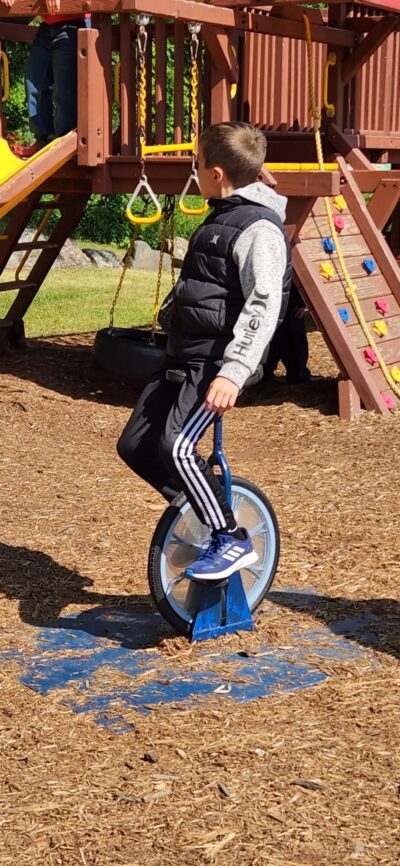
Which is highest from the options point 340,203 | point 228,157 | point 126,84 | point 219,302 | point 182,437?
point 126,84

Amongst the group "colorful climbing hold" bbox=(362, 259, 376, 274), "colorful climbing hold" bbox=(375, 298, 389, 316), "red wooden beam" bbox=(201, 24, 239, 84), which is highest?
"red wooden beam" bbox=(201, 24, 239, 84)

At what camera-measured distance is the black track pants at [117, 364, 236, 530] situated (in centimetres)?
415

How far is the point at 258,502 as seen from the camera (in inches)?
181

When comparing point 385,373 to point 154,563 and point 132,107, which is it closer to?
point 132,107

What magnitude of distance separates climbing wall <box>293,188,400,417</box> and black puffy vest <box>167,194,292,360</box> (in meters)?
4.21

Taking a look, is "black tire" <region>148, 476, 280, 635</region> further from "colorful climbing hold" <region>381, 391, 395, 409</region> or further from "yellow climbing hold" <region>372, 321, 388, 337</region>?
"yellow climbing hold" <region>372, 321, 388, 337</region>

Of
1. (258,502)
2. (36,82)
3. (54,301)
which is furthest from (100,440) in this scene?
(54,301)

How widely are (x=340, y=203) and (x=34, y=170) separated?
239 centimetres

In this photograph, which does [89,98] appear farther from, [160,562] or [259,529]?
[160,562]

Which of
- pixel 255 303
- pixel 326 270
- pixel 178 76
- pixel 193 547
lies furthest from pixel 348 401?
pixel 255 303

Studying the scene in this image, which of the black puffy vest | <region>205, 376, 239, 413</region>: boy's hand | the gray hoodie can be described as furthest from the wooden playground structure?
<region>205, 376, 239, 413</region>: boy's hand

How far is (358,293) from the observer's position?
29.2 feet

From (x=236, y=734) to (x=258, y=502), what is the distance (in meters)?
1.10

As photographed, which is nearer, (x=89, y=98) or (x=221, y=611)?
(x=221, y=611)
